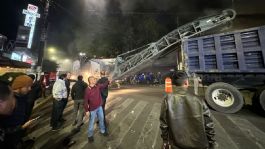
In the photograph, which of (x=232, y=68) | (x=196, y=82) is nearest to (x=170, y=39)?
(x=196, y=82)

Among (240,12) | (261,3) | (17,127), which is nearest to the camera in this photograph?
(17,127)

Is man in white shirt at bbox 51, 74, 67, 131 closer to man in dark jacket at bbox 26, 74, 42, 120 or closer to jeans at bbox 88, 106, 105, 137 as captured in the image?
man in dark jacket at bbox 26, 74, 42, 120

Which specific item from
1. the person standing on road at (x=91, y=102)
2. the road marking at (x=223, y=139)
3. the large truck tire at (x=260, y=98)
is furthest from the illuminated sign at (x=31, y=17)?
the large truck tire at (x=260, y=98)

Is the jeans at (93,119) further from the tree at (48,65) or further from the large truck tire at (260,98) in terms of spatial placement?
the tree at (48,65)

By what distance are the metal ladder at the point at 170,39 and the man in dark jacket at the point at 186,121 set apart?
1149 centimetres

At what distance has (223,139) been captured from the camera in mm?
3672

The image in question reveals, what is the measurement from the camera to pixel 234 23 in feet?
41.1

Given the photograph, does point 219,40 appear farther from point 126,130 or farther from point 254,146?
point 126,130

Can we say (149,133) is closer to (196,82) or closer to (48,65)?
(196,82)

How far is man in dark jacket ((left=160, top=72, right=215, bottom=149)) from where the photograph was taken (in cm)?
164

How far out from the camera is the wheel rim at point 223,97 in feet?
18.7

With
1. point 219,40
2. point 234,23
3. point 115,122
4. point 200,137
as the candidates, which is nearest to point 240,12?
point 234,23

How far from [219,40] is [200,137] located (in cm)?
599

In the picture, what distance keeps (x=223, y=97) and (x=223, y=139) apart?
2.68 meters
